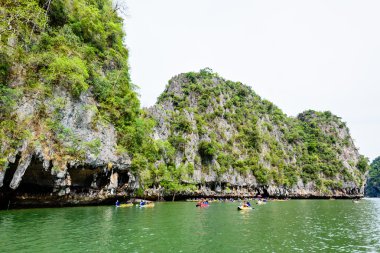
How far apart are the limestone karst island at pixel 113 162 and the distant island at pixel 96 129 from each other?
0.39 ft

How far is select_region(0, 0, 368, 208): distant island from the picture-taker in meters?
21.3

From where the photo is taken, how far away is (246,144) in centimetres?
6769

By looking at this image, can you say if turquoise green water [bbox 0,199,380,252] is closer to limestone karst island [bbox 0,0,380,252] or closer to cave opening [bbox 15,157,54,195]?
limestone karst island [bbox 0,0,380,252]

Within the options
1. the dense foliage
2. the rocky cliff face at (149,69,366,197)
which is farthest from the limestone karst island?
the dense foliage

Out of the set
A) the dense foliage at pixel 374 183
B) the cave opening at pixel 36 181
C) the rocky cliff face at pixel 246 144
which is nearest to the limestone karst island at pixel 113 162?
the cave opening at pixel 36 181

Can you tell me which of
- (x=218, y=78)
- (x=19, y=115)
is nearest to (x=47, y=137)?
(x=19, y=115)

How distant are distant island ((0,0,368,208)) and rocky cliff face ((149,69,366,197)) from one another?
333 mm

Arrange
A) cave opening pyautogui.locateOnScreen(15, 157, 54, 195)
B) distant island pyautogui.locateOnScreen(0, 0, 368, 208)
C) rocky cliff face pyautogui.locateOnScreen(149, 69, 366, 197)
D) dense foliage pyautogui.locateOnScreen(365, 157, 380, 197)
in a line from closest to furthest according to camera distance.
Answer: distant island pyautogui.locateOnScreen(0, 0, 368, 208)
cave opening pyautogui.locateOnScreen(15, 157, 54, 195)
rocky cliff face pyautogui.locateOnScreen(149, 69, 366, 197)
dense foliage pyautogui.locateOnScreen(365, 157, 380, 197)

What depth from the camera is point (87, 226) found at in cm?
1677

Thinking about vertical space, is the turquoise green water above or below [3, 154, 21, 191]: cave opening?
below

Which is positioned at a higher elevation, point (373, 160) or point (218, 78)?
point (218, 78)

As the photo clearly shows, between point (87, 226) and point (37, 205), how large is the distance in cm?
1262

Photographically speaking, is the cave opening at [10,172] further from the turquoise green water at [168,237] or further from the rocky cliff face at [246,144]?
the rocky cliff face at [246,144]

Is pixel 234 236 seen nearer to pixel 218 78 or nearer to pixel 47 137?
pixel 47 137
